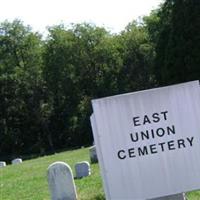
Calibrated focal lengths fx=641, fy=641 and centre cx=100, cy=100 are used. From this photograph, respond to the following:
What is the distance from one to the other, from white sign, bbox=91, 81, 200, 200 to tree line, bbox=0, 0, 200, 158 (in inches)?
1969

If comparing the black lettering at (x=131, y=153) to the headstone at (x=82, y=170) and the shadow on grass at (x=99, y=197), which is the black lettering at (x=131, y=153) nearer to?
the shadow on grass at (x=99, y=197)

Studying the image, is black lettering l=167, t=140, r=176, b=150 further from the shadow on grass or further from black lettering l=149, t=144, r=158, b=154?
the shadow on grass

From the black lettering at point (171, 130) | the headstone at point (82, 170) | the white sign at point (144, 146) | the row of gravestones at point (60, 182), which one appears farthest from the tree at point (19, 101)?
the black lettering at point (171, 130)

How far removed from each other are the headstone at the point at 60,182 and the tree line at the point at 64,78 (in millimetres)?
46333

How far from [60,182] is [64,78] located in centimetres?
5179

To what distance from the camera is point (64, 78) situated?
61.8 metres

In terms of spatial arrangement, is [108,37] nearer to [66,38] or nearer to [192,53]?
[66,38]

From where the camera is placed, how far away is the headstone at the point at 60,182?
399 inches

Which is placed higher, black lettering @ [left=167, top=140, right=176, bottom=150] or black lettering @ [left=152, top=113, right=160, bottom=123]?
black lettering @ [left=152, top=113, right=160, bottom=123]

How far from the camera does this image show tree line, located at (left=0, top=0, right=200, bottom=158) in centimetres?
5944

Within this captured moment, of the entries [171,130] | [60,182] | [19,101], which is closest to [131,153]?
[171,130]

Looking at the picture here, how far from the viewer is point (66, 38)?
209 ft

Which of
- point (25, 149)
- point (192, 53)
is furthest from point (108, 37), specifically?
point (192, 53)

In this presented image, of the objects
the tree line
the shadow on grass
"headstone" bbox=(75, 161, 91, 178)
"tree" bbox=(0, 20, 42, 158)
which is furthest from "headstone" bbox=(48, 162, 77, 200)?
"tree" bbox=(0, 20, 42, 158)
